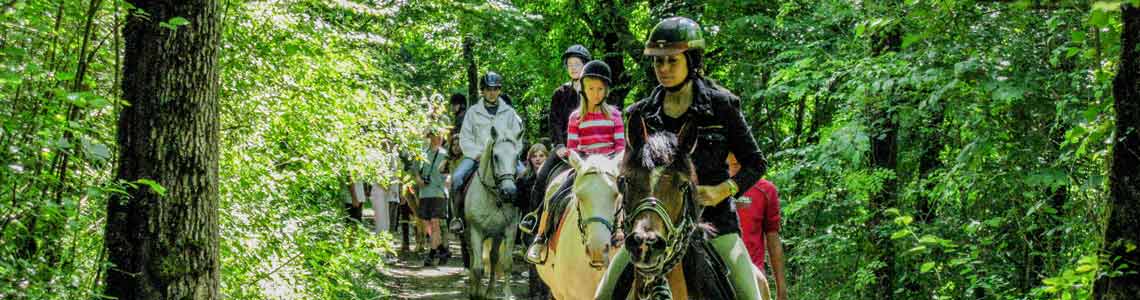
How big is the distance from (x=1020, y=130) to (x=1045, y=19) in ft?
2.57

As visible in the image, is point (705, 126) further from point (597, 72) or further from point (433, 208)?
point (433, 208)

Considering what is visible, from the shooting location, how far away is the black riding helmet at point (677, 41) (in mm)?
5062

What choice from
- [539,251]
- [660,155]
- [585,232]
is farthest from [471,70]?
[660,155]

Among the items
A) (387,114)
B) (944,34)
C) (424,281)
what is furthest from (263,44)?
(424,281)

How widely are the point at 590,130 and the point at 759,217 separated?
61.2 inches

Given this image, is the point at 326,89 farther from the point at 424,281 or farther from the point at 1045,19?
the point at 424,281

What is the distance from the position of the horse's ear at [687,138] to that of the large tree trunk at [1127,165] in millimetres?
1776

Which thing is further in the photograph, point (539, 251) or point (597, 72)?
point (597, 72)

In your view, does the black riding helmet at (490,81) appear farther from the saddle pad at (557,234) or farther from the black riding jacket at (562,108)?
the saddle pad at (557,234)

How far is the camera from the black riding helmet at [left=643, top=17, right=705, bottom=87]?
16.6ft

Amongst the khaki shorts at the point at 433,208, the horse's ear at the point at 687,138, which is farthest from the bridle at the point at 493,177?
the horse's ear at the point at 687,138

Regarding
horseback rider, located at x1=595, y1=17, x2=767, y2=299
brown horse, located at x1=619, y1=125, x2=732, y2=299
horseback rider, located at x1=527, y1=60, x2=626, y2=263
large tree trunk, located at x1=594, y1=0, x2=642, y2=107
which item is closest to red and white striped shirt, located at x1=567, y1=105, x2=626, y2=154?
horseback rider, located at x1=527, y1=60, x2=626, y2=263

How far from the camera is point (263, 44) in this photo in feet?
25.8

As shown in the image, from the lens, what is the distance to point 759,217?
7242 millimetres
